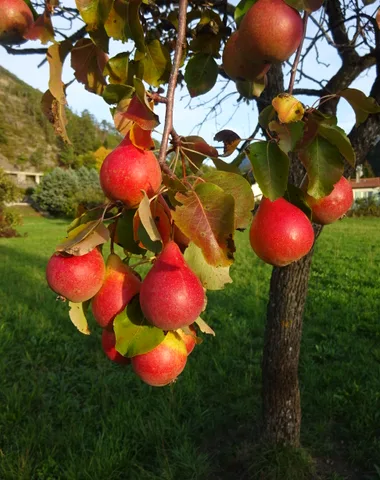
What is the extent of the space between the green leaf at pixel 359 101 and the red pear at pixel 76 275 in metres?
0.59

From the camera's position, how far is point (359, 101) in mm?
847

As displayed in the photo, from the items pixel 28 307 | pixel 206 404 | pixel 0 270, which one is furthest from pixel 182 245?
pixel 0 270

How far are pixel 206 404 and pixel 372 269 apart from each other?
522 cm

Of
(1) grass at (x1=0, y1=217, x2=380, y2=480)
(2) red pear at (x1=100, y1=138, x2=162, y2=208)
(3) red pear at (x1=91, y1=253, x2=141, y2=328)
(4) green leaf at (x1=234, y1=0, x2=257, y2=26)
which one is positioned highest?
(4) green leaf at (x1=234, y1=0, x2=257, y2=26)

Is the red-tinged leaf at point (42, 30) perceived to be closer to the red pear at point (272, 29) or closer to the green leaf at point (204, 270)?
the red pear at point (272, 29)

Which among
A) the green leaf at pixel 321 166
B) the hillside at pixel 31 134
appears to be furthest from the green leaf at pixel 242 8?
the hillside at pixel 31 134

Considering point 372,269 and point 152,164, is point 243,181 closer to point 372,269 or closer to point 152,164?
point 152,164

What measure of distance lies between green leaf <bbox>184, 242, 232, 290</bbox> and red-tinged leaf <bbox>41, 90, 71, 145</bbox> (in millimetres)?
449

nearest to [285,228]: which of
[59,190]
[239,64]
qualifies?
[239,64]

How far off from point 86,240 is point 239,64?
0.48m

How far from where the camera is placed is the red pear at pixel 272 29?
70 cm

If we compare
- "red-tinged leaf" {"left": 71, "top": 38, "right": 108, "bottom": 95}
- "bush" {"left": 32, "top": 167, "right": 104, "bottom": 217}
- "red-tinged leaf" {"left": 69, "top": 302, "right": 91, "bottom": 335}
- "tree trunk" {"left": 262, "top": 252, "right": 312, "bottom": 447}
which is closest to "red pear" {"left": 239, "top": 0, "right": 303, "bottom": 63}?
"red-tinged leaf" {"left": 71, "top": 38, "right": 108, "bottom": 95}

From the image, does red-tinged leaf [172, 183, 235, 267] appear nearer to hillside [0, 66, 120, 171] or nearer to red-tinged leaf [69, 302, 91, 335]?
red-tinged leaf [69, 302, 91, 335]

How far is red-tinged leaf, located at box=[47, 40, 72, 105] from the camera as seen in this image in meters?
0.87
